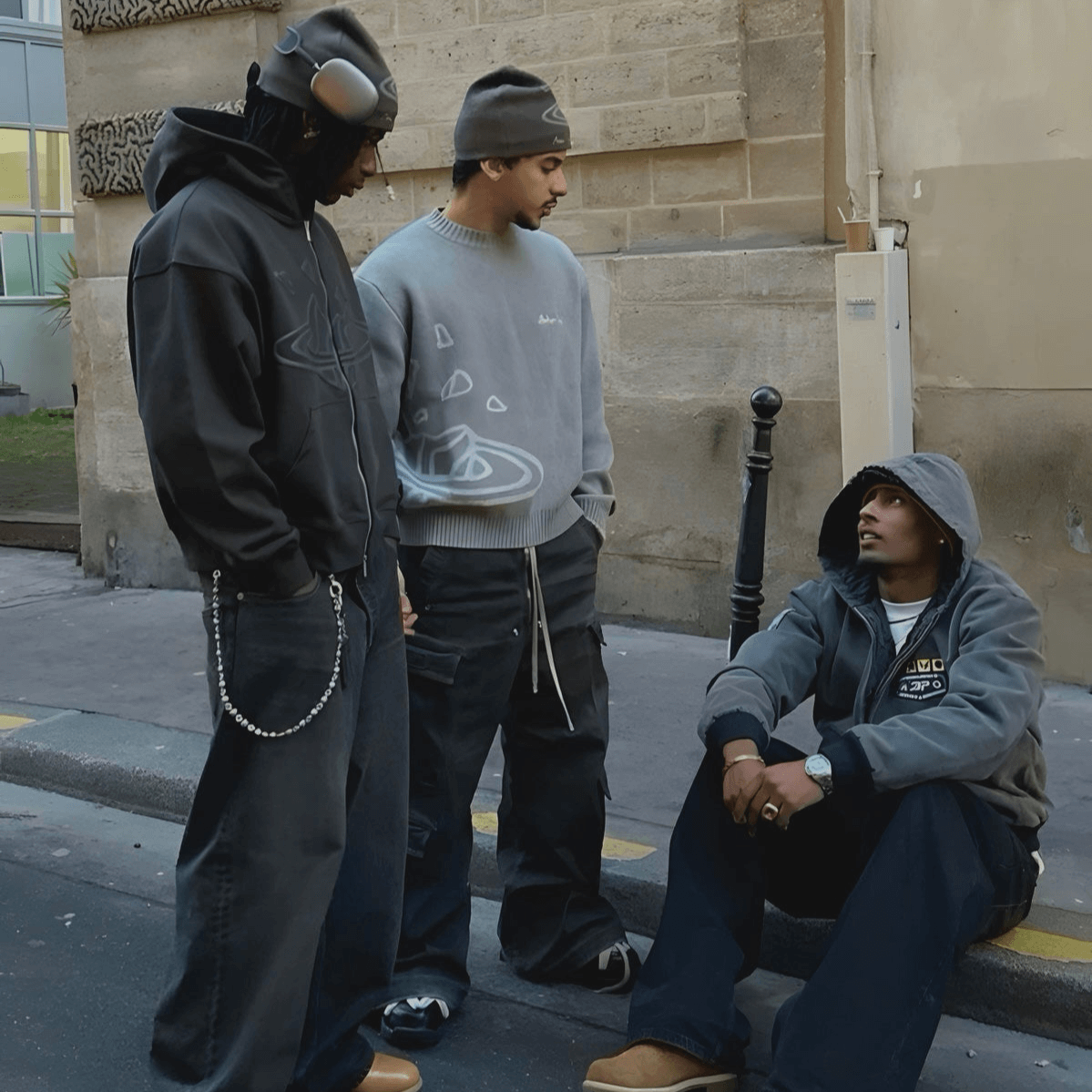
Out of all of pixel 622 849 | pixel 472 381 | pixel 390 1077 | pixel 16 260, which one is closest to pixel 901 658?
pixel 472 381

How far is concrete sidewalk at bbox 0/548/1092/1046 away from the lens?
3.59 metres

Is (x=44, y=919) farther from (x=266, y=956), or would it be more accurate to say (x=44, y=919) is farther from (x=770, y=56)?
(x=770, y=56)

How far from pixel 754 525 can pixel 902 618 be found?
98 cm

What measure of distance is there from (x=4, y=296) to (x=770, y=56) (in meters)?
17.4

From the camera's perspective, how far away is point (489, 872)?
176 inches

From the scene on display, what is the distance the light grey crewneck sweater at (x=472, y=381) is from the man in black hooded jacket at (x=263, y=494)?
21.4 inches

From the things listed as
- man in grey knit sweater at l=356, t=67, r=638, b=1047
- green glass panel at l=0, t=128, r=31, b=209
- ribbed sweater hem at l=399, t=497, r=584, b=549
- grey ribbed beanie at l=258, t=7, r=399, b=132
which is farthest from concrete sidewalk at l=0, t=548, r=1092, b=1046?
green glass panel at l=0, t=128, r=31, b=209

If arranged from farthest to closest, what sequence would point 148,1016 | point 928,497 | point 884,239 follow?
point 884,239 < point 148,1016 < point 928,497

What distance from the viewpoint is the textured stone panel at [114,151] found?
26.3 feet

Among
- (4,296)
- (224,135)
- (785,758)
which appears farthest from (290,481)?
(4,296)

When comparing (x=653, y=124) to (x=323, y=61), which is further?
(x=653, y=124)

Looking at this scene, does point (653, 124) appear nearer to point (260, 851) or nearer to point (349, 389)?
point (349, 389)

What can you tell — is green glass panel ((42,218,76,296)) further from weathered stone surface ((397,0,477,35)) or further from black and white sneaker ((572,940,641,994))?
black and white sneaker ((572,940,641,994))

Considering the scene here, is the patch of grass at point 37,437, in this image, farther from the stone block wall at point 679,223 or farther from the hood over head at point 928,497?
the hood over head at point 928,497
